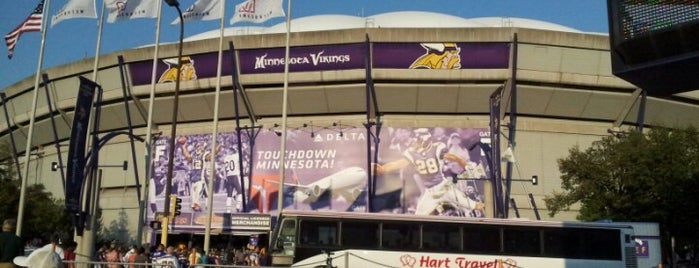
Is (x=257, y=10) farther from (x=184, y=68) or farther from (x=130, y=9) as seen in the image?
(x=184, y=68)

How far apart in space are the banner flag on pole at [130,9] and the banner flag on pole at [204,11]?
1920 mm

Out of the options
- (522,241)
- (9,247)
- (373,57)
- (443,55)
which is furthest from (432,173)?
(9,247)

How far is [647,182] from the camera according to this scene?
3122 centimetres

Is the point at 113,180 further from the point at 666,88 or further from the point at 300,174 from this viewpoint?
the point at 666,88

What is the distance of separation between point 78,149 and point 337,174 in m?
17.4

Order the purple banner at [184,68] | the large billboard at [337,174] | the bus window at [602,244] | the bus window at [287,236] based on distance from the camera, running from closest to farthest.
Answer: the bus window at [287,236]
the bus window at [602,244]
the large billboard at [337,174]
the purple banner at [184,68]

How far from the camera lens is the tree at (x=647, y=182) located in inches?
1216

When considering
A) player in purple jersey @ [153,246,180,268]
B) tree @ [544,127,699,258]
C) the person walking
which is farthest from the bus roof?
the person walking

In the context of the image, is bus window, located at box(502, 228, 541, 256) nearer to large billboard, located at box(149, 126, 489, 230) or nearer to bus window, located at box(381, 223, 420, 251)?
bus window, located at box(381, 223, 420, 251)

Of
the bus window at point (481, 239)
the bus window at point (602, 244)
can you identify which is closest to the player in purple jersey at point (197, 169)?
the bus window at point (481, 239)

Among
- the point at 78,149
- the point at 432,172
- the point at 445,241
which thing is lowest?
the point at 445,241

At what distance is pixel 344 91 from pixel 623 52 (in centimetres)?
3529

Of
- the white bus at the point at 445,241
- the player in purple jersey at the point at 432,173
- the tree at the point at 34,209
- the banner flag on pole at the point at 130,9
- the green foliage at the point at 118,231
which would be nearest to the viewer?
the white bus at the point at 445,241

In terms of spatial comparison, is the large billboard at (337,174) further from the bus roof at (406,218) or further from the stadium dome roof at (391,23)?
the bus roof at (406,218)
